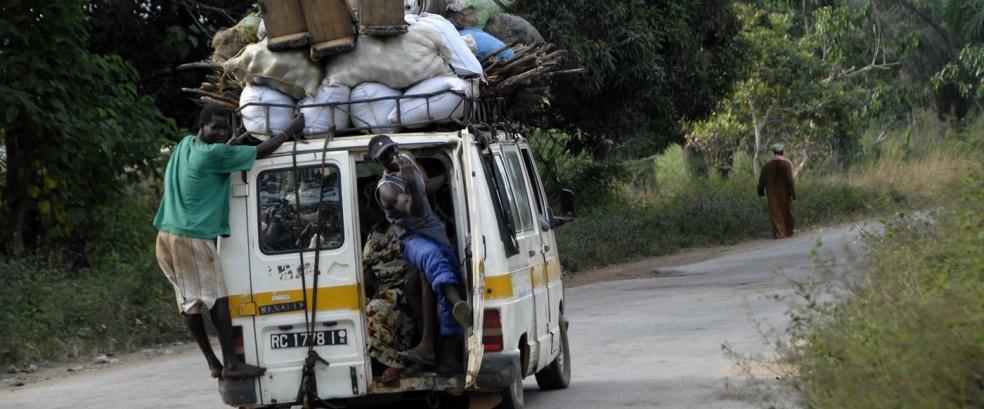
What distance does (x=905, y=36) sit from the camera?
34656 mm

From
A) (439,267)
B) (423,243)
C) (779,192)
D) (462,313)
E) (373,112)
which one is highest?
(373,112)

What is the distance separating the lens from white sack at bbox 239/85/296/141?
7.52 meters

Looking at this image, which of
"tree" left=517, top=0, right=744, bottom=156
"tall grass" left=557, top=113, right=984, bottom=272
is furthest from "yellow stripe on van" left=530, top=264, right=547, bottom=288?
"tree" left=517, top=0, right=744, bottom=156

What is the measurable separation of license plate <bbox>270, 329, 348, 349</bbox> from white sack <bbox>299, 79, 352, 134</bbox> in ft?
3.82

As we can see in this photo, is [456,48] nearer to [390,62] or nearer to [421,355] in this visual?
[390,62]

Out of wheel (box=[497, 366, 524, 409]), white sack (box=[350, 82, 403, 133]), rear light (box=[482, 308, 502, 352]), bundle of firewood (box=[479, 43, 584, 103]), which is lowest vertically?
wheel (box=[497, 366, 524, 409])

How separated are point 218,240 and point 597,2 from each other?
1219 centimetres

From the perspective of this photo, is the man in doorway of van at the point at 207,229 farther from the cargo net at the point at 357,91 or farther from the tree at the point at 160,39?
the tree at the point at 160,39

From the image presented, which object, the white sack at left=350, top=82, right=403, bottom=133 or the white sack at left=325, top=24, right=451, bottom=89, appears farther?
the white sack at left=325, top=24, right=451, bottom=89

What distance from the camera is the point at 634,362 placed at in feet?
33.1

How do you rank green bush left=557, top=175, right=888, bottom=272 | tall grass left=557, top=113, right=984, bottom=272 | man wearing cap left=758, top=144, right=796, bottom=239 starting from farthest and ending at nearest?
1. man wearing cap left=758, top=144, right=796, bottom=239
2. tall grass left=557, top=113, right=984, bottom=272
3. green bush left=557, top=175, right=888, bottom=272

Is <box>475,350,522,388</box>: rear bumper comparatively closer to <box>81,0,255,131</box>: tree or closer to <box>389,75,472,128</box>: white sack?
<box>389,75,472,128</box>: white sack

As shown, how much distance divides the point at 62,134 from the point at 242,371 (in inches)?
323

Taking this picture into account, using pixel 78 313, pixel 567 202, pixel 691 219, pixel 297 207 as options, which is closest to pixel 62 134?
pixel 78 313
